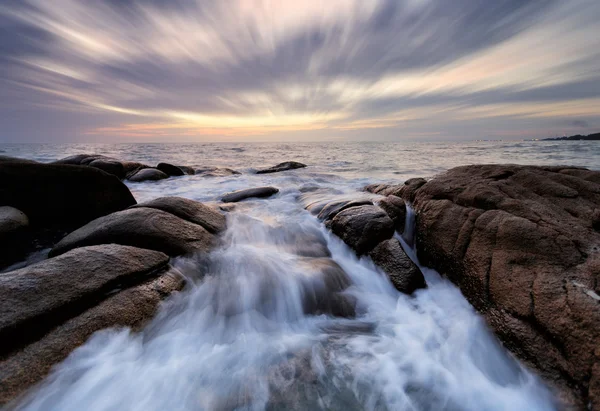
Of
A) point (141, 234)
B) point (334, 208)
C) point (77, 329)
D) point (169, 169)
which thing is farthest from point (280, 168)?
point (77, 329)

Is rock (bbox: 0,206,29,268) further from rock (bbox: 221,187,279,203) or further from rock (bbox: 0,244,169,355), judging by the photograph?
rock (bbox: 221,187,279,203)

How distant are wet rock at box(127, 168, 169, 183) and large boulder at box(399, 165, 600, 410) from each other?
1212 cm

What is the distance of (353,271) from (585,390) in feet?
8.49

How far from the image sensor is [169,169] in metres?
14.5

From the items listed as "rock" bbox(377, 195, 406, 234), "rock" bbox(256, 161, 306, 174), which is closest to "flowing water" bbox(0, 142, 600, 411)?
"rock" bbox(377, 195, 406, 234)

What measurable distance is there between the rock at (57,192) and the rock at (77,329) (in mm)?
3487

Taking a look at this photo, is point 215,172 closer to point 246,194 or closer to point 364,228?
point 246,194

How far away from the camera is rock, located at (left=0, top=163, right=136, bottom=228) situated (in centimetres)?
510

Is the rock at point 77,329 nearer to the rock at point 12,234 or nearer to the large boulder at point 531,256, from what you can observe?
the rock at point 12,234

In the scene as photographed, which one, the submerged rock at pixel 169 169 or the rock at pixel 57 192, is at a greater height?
the rock at pixel 57 192

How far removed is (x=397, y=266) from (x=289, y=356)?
6.79ft

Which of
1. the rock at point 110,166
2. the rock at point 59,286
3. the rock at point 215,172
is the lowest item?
the rock at point 215,172

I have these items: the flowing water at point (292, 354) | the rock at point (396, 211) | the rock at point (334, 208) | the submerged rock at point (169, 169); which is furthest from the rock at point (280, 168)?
the flowing water at point (292, 354)

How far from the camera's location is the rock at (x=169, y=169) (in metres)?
14.4
